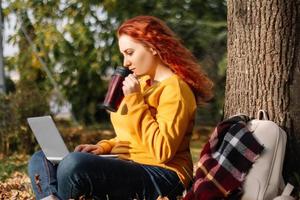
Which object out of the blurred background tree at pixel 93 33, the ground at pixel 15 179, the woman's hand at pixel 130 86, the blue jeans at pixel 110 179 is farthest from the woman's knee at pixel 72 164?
the blurred background tree at pixel 93 33

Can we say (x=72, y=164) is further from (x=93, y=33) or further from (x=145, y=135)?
(x=93, y=33)

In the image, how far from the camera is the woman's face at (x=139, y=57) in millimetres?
4102

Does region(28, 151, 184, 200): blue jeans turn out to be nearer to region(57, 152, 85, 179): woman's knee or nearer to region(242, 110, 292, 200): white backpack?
region(57, 152, 85, 179): woman's knee

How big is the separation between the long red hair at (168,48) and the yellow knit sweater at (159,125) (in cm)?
9

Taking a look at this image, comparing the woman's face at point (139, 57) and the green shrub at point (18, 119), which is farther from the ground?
the woman's face at point (139, 57)

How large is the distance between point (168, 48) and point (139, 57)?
0.17 metres

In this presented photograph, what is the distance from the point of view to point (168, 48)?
13.4ft

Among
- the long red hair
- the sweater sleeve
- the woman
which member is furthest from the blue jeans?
the long red hair

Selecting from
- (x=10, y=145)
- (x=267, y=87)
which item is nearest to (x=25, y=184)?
(x=267, y=87)

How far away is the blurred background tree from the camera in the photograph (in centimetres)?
1252

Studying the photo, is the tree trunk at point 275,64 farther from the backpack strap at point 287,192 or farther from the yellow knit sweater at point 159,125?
the yellow knit sweater at point 159,125

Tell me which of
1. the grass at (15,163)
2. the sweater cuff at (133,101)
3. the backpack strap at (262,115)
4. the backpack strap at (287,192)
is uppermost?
the sweater cuff at (133,101)

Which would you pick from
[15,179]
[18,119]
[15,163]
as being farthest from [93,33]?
[15,179]

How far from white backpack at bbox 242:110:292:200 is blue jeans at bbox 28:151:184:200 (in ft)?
1.49
